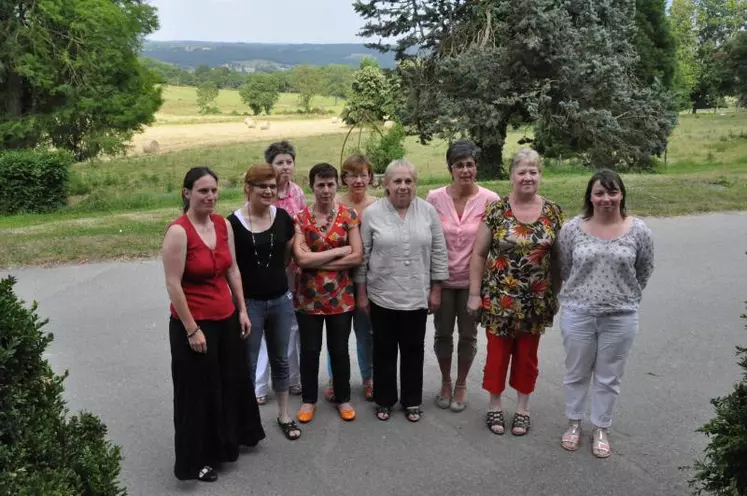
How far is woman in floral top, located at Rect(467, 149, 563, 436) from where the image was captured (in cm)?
398

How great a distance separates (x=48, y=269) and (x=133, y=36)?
1549 centimetres

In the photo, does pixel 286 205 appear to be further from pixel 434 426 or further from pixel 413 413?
pixel 434 426

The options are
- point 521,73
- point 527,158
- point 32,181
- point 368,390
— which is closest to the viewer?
point 527,158

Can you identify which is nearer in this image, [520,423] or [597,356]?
[597,356]

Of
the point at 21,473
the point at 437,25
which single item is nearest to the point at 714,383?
the point at 21,473

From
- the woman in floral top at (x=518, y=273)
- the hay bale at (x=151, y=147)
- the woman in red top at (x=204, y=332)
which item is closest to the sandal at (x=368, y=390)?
the woman in floral top at (x=518, y=273)

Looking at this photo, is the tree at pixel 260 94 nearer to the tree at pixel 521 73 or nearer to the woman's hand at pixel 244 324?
the tree at pixel 521 73

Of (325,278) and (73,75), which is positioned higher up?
(73,75)

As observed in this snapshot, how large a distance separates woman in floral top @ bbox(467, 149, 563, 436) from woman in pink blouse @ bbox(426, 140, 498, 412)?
0.17m

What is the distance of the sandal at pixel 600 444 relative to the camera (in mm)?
3973

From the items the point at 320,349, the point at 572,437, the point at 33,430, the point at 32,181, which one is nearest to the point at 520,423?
the point at 572,437

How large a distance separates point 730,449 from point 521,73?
14.8 metres

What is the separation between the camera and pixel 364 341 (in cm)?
471

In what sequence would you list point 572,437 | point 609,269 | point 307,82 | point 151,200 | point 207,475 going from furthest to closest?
point 307,82
point 151,200
point 572,437
point 609,269
point 207,475
